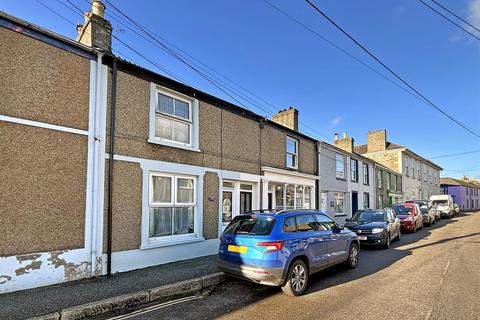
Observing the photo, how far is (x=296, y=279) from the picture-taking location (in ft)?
20.8

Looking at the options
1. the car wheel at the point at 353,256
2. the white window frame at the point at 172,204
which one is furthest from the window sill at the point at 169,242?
the car wheel at the point at 353,256

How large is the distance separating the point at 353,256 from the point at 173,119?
6.64m

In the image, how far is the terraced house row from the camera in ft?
20.5

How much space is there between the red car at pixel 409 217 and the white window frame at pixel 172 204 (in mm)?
12911

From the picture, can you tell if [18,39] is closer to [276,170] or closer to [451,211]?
[276,170]

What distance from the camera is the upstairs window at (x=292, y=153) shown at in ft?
49.4

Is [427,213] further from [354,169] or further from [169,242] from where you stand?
[169,242]

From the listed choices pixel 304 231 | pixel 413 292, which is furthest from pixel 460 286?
pixel 304 231

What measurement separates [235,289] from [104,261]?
3.20 meters

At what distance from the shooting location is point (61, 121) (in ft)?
22.6

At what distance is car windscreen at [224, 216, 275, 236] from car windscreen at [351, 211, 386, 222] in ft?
27.6

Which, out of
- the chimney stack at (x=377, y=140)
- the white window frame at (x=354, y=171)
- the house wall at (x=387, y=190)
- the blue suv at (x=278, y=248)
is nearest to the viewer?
the blue suv at (x=278, y=248)

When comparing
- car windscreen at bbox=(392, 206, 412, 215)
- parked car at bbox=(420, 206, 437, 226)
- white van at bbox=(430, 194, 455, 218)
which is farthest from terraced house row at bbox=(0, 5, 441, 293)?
white van at bbox=(430, 194, 455, 218)

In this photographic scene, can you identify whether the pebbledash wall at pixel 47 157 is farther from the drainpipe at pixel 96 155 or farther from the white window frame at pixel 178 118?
the white window frame at pixel 178 118
